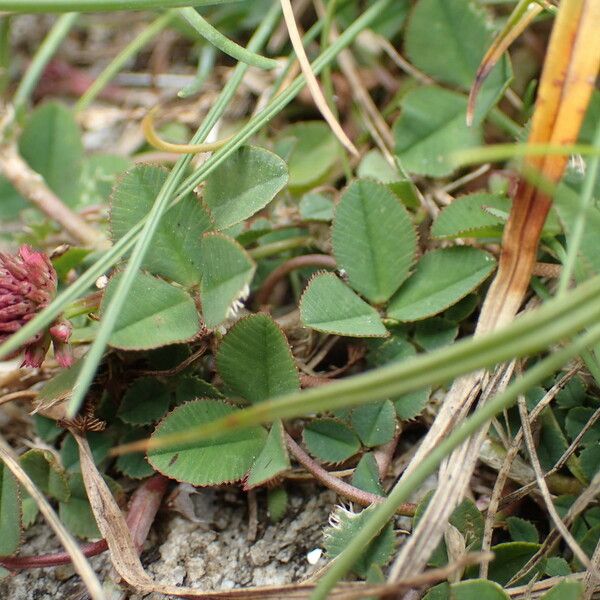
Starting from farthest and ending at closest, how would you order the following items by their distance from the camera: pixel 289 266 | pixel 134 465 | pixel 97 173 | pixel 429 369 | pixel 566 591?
pixel 97 173
pixel 289 266
pixel 134 465
pixel 566 591
pixel 429 369

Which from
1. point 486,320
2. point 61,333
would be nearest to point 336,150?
point 486,320

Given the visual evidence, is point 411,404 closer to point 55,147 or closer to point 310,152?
point 310,152

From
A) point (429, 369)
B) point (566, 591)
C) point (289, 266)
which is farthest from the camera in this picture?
point (289, 266)

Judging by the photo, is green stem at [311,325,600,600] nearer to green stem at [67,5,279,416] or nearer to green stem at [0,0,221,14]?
green stem at [67,5,279,416]

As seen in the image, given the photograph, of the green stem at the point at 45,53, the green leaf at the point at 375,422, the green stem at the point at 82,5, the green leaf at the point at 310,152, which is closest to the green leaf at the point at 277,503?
the green leaf at the point at 375,422

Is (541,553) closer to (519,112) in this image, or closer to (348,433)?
(348,433)

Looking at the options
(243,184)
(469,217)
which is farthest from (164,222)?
(469,217)
